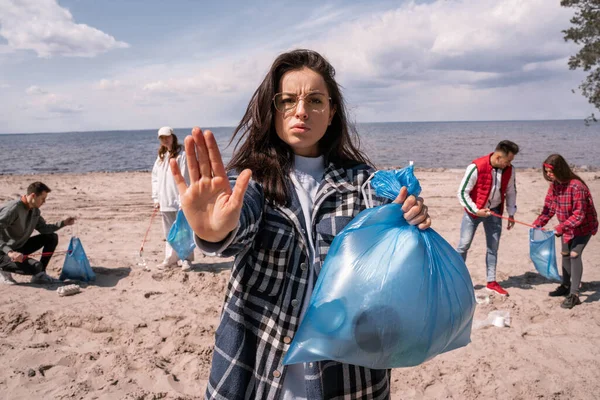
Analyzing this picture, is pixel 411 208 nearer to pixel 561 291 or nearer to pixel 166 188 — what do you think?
pixel 561 291

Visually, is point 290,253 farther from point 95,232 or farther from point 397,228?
point 95,232

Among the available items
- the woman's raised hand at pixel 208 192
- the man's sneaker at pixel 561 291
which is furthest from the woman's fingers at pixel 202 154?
the man's sneaker at pixel 561 291

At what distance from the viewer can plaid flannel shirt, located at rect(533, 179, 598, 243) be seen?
4340 millimetres

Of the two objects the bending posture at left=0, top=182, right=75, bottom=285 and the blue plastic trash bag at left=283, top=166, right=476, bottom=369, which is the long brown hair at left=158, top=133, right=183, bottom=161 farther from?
the blue plastic trash bag at left=283, top=166, right=476, bottom=369

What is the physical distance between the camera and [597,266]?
5605mm

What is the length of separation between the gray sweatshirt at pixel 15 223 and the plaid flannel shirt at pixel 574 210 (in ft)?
20.7

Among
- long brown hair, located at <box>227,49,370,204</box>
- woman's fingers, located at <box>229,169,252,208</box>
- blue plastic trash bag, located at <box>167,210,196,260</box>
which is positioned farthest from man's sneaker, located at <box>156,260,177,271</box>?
woman's fingers, located at <box>229,169,252,208</box>

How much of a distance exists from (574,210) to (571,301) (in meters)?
0.99

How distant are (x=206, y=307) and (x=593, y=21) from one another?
14.5 meters

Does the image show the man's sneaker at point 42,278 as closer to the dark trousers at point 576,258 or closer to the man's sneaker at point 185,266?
the man's sneaker at point 185,266

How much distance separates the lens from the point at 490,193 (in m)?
4.64

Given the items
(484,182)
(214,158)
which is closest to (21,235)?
(214,158)

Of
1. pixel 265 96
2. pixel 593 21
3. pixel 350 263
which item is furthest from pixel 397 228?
pixel 593 21

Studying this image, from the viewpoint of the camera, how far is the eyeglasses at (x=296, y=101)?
5.00 feet
